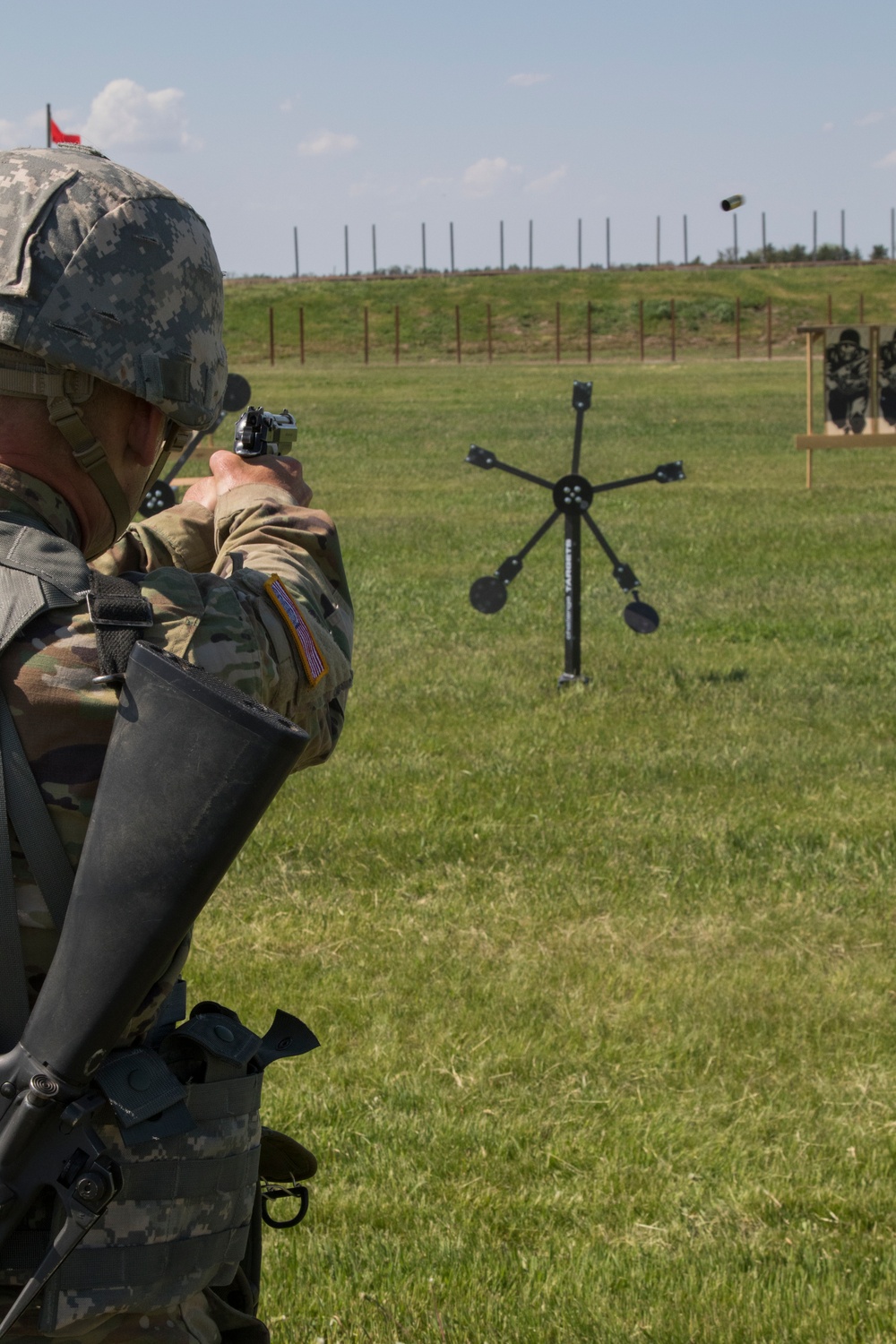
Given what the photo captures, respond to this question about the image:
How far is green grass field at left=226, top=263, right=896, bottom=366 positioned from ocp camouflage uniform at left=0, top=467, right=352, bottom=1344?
165 feet

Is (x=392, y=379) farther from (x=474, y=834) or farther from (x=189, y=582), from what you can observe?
(x=189, y=582)

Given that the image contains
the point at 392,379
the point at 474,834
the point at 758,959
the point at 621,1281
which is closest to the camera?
the point at 621,1281

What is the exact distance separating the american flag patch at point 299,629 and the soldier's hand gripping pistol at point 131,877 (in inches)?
10.9

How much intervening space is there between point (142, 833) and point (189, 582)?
337mm

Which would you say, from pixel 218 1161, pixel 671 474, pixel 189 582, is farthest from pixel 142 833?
pixel 671 474

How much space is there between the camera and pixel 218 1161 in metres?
1.85

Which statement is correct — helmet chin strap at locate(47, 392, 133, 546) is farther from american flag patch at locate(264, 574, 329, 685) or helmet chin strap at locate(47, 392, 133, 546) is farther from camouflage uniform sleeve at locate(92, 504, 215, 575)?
camouflage uniform sleeve at locate(92, 504, 215, 575)

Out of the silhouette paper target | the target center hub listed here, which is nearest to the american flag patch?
the silhouette paper target

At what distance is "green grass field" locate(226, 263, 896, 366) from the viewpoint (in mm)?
56250

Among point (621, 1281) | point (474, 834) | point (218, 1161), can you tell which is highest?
point (218, 1161)

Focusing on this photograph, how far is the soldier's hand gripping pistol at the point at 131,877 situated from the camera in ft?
5.19

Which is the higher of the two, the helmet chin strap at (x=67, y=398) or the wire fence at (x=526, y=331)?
the wire fence at (x=526, y=331)

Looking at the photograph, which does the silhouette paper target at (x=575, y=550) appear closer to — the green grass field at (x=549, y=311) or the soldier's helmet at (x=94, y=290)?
the soldier's helmet at (x=94, y=290)

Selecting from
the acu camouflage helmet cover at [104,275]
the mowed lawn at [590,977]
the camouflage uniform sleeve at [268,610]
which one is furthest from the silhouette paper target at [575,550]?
the acu camouflage helmet cover at [104,275]
